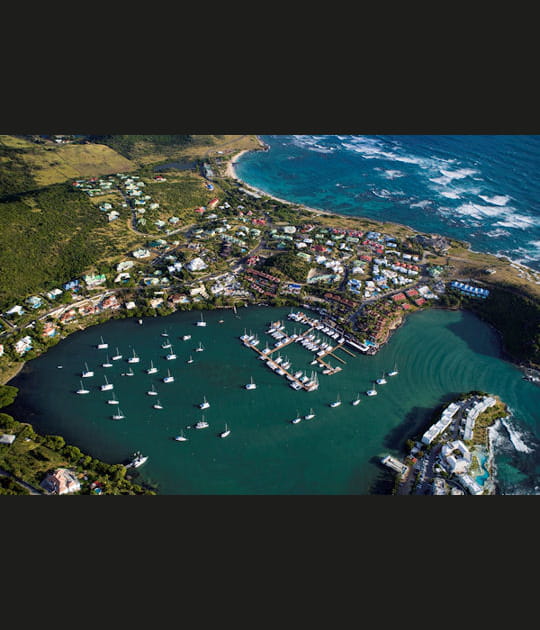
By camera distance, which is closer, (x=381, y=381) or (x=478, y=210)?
(x=381, y=381)

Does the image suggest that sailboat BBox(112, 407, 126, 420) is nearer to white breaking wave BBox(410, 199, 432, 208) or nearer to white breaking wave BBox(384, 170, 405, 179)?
white breaking wave BBox(410, 199, 432, 208)

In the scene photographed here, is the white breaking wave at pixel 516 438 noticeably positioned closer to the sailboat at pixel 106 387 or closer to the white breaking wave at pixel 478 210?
the sailboat at pixel 106 387

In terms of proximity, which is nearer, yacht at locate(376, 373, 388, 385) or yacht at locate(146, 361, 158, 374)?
yacht at locate(376, 373, 388, 385)

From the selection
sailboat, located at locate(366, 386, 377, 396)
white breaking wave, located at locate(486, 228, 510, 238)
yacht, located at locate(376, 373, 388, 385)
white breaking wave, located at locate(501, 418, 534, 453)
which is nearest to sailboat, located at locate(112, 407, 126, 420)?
sailboat, located at locate(366, 386, 377, 396)

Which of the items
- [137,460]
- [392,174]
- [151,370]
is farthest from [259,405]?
[392,174]

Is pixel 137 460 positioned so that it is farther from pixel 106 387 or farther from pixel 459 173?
pixel 459 173

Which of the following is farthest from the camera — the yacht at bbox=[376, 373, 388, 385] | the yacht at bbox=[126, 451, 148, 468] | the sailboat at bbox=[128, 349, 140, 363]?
the sailboat at bbox=[128, 349, 140, 363]

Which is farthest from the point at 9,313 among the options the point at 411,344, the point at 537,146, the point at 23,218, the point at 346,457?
the point at 537,146

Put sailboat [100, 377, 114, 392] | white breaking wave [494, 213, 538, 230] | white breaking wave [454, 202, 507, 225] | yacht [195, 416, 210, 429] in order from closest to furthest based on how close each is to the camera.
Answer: yacht [195, 416, 210, 429] < sailboat [100, 377, 114, 392] < white breaking wave [494, 213, 538, 230] < white breaking wave [454, 202, 507, 225]
